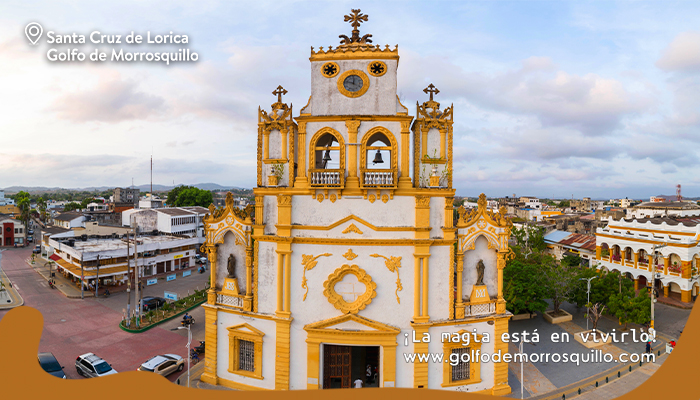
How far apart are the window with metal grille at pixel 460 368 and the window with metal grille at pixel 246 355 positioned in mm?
11693

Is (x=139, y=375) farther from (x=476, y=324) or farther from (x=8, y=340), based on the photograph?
(x=476, y=324)

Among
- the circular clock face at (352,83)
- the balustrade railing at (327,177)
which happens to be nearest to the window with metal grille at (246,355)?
the balustrade railing at (327,177)

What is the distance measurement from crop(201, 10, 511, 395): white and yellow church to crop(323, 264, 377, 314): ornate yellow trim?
0.19 ft

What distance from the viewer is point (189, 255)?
190 feet

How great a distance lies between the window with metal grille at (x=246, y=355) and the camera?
20.5m

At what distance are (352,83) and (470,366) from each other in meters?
17.6

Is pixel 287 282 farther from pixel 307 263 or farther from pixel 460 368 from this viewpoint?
pixel 460 368

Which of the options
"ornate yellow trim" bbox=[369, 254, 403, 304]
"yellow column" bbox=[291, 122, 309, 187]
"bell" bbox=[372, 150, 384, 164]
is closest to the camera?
"ornate yellow trim" bbox=[369, 254, 403, 304]

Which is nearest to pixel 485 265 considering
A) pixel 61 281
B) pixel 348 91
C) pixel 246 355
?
pixel 348 91

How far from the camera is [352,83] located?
20.0 meters

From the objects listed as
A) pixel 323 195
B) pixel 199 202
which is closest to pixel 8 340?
pixel 323 195

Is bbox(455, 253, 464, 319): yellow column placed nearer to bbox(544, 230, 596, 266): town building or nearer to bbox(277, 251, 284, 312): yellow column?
bbox(277, 251, 284, 312): yellow column

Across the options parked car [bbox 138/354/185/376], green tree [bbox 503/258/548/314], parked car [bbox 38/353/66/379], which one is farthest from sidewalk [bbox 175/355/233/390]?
green tree [bbox 503/258/548/314]

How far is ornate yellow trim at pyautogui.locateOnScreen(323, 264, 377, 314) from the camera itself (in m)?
19.2
